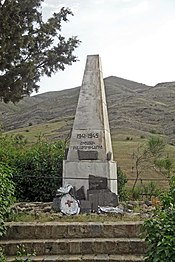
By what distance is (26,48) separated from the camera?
42.4 feet

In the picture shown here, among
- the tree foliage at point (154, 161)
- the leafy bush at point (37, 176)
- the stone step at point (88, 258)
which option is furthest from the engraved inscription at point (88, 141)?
the tree foliage at point (154, 161)

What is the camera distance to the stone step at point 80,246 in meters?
5.88

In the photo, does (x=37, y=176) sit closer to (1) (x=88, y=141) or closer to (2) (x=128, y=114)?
(1) (x=88, y=141)

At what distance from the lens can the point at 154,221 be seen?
4.44m

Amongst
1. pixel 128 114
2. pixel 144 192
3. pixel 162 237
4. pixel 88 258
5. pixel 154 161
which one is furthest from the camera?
pixel 128 114

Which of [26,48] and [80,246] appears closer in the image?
[80,246]

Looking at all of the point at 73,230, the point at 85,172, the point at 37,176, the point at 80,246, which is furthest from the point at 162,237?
the point at 37,176

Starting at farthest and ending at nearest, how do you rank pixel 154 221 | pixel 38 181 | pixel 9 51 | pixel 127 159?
pixel 127 159 < pixel 9 51 < pixel 38 181 < pixel 154 221

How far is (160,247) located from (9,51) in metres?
9.00

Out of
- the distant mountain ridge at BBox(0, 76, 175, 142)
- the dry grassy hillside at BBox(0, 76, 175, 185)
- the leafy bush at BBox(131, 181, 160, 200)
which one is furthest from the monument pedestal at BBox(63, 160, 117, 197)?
the distant mountain ridge at BBox(0, 76, 175, 142)

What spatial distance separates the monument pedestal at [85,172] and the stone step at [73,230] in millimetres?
2449

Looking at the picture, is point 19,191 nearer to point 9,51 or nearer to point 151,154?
point 9,51

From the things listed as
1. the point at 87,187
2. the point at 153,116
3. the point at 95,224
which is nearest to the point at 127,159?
the point at 87,187

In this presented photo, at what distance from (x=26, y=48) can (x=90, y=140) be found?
5137mm
